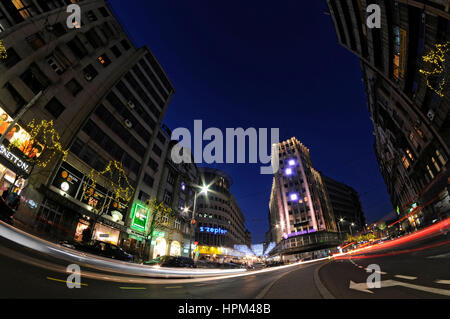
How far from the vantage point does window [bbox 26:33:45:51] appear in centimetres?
2086

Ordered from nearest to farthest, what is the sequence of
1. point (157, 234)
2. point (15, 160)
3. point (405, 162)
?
1. point (15, 160)
2. point (157, 234)
3. point (405, 162)

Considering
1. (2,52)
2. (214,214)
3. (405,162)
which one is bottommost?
(214,214)

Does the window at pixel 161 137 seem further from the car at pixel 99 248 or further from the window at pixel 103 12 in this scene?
the car at pixel 99 248

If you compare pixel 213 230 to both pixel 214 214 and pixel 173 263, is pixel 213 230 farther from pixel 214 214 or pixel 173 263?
pixel 173 263

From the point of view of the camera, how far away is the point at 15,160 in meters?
17.7

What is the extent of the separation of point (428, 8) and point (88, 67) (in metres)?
38.2

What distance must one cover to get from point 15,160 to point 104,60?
20.5m

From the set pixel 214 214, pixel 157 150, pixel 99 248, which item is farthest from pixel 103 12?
pixel 214 214

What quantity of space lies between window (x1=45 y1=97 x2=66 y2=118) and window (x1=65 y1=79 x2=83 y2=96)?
2.70m

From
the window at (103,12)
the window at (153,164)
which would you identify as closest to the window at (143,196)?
the window at (153,164)

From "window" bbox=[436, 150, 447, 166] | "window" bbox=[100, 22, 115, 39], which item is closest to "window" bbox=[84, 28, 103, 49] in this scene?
"window" bbox=[100, 22, 115, 39]

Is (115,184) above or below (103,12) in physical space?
below

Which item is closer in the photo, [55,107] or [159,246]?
[55,107]

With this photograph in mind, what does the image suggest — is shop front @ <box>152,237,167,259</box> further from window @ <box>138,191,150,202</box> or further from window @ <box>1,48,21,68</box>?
window @ <box>1,48,21,68</box>
